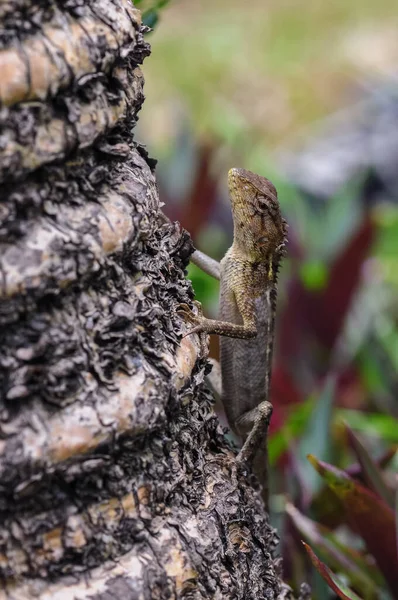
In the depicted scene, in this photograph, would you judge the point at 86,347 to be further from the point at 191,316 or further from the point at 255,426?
the point at 255,426

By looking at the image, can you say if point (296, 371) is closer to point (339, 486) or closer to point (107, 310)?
point (339, 486)

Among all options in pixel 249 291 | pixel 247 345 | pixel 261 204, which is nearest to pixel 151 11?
pixel 261 204

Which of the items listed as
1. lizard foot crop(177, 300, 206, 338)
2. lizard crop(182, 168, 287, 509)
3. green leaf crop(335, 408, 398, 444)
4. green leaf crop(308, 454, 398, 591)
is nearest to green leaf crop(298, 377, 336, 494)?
lizard crop(182, 168, 287, 509)

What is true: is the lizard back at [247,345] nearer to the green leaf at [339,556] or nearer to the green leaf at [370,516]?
the green leaf at [339,556]

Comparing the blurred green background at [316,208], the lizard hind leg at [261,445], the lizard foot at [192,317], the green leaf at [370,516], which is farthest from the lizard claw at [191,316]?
the lizard hind leg at [261,445]

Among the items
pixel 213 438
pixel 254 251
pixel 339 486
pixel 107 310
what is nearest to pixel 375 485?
pixel 339 486

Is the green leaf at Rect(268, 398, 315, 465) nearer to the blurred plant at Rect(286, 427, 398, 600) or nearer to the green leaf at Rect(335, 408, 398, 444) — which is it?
the green leaf at Rect(335, 408, 398, 444)
